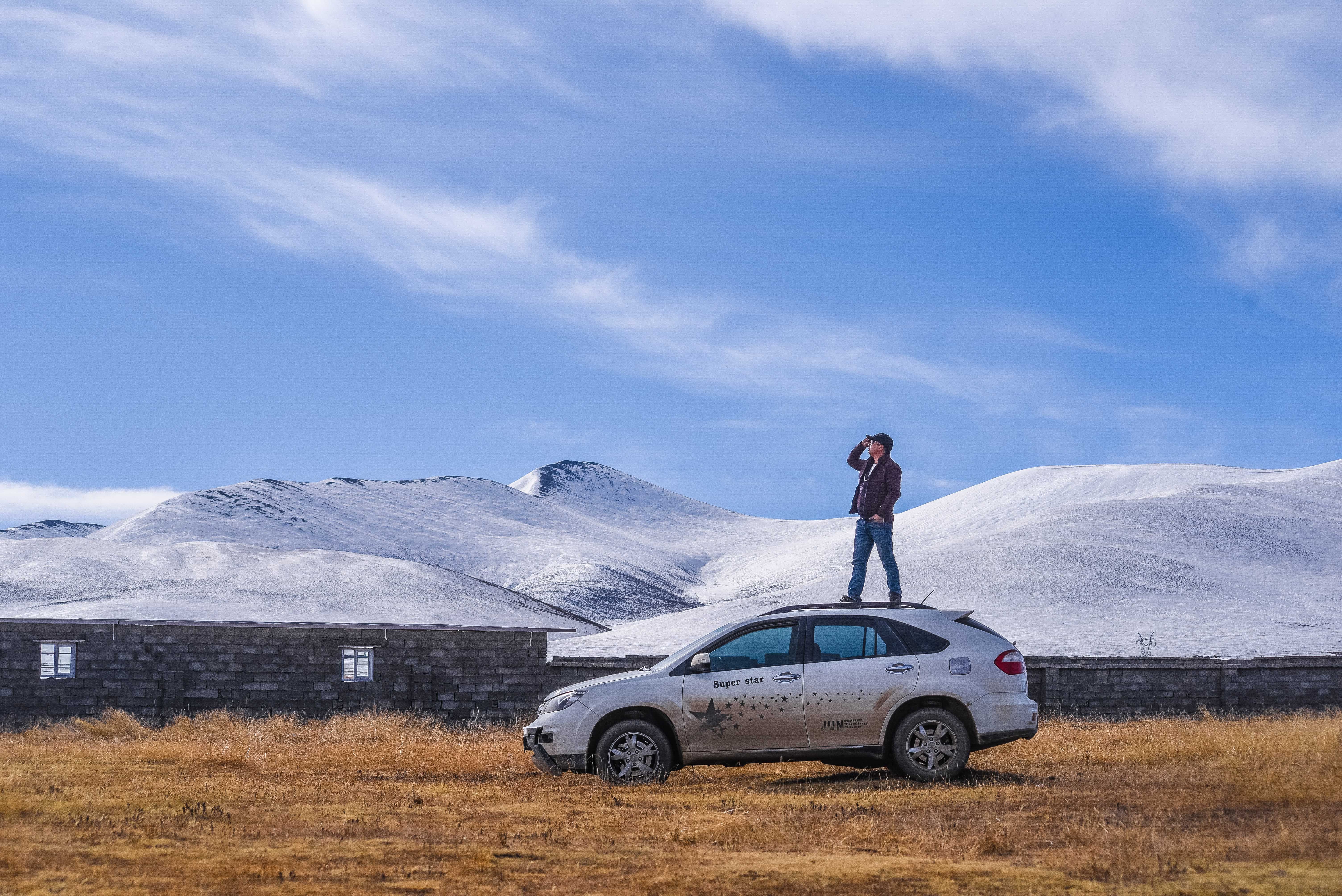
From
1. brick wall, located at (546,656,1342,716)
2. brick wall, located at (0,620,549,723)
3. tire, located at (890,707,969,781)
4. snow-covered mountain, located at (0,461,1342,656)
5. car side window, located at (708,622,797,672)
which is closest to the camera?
tire, located at (890,707,969,781)

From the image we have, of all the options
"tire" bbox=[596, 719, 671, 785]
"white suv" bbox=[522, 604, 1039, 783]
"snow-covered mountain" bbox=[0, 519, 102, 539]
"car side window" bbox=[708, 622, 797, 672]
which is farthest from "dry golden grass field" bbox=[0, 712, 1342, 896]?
"snow-covered mountain" bbox=[0, 519, 102, 539]

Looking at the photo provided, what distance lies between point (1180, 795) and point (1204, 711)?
10.6 metres

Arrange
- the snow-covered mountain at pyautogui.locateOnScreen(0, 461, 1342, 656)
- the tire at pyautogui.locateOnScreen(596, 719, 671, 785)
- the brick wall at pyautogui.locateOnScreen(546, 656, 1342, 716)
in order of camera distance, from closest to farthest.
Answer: the tire at pyautogui.locateOnScreen(596, 719, 671, 785) < the brick wall at pyautogui.locateOnScreen(546, 656, 1342, 716) < the snow-covered mountain at pyautogui.locateOnScreen(0, 461, 1342, 656)

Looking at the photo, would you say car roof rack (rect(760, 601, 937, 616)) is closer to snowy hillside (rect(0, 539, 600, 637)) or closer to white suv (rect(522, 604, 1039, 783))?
white suv (rect(522, 604, 1039, 783))

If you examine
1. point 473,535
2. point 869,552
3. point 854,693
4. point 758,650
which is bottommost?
point 854,693

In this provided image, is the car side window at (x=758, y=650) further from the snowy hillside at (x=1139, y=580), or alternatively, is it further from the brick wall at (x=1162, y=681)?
the snowy hillside at (x=1139, y=580)

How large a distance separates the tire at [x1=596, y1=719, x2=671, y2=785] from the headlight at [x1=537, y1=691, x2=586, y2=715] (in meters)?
0.44

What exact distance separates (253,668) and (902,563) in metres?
38.1

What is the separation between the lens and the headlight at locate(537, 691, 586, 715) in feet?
35.3

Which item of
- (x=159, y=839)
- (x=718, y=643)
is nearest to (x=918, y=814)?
(x=718, y=643)

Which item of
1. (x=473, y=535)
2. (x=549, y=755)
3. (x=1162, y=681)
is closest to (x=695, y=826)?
(x=549, y=755)

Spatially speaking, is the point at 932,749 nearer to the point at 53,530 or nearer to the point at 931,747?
the point at 931,747

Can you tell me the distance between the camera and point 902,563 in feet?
178

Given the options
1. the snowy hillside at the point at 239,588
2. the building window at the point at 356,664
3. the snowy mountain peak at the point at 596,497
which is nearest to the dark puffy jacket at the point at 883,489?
the building window at the point at 356,664
